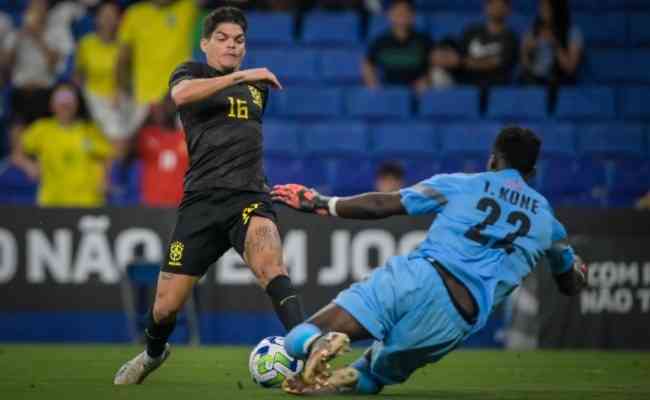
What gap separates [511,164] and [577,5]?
1042 centimetres

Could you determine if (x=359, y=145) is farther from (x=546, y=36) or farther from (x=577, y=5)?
(x=577, y=5)

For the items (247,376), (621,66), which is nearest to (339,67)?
(621,66)

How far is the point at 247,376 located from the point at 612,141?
26.6 feet

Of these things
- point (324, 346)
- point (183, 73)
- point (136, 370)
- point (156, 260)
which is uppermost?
point (183, 73)

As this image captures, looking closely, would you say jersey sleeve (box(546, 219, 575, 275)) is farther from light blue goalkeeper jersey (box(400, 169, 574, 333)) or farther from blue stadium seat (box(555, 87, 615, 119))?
blue stadium seat (box(555, 87, 615, 119))

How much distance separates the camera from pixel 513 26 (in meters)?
16.4

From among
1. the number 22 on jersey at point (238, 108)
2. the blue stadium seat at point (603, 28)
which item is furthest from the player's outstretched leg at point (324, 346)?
the blue stadium seat at point (603, 28)

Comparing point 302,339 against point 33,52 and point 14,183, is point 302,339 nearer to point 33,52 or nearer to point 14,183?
point 14,183

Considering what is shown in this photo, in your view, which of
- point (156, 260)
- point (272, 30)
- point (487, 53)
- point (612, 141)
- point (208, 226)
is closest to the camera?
point (208, 226)

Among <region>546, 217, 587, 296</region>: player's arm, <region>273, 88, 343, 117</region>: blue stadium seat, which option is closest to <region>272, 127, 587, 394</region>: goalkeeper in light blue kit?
<region>546, 217, 587, 296</region>: player's arm

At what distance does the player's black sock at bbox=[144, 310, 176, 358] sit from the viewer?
7.67 metres

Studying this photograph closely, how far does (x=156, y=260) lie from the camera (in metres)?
13.0

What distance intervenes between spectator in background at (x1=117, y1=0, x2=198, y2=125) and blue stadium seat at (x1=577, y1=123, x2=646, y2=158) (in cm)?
491

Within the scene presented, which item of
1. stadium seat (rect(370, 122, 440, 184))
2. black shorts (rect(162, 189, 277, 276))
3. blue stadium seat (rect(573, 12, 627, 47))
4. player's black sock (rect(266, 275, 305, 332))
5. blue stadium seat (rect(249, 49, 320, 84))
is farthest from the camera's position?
blue stadium seat (rect(573, 12, 627, 47))
